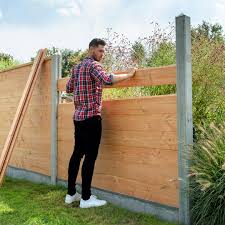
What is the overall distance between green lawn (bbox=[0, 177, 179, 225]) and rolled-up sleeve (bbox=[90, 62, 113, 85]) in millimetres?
1270

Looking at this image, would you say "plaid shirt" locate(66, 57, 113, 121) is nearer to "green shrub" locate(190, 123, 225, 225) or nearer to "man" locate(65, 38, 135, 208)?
"man" locate(65, 38, 135, 208)

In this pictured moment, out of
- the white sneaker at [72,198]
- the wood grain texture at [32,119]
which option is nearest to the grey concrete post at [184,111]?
the white sneaker at [72,198]

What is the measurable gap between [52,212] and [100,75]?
143 cm

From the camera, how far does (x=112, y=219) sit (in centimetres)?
390

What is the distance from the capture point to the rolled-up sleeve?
4137mm

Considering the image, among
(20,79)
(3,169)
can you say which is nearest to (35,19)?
(20,79)

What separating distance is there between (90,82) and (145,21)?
185 cm

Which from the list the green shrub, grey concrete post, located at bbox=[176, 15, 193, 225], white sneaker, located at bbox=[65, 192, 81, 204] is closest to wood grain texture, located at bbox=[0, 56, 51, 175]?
white sneaker, located at bbox=[65, 192, 81, 204]

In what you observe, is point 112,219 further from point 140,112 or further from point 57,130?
point 57,130

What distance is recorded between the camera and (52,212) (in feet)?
13.6

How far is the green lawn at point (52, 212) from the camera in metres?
3.86

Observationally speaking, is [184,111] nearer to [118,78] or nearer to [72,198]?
[118,78]

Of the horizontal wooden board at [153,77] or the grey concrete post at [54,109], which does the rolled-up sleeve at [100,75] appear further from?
the grey concrete post at [54,109]

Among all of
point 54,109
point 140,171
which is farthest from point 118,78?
point 54,109
